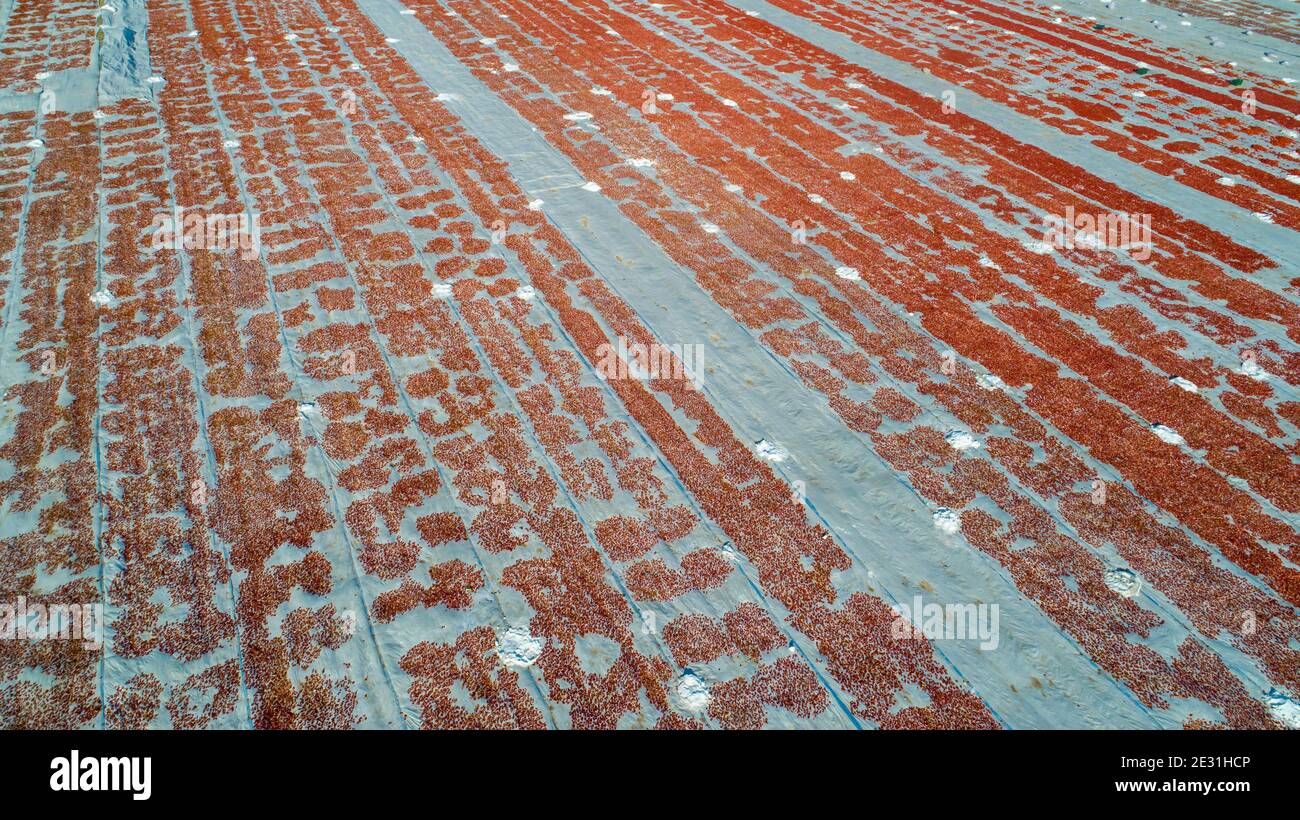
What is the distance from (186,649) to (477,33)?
628 centimetres

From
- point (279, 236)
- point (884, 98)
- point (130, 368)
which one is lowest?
point (130, 368)

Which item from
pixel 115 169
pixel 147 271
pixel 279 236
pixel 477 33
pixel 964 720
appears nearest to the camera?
pixel 964 720

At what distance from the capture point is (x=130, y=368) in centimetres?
309

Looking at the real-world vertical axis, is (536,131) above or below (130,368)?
above

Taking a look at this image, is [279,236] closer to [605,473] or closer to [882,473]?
[605,473]

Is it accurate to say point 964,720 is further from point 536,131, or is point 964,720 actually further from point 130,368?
point 536,131

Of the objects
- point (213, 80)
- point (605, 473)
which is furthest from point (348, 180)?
point (605, 473)

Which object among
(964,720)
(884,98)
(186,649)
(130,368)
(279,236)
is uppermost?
(884,98)

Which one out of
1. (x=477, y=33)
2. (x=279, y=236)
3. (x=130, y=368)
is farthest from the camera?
(x=477, y=33)

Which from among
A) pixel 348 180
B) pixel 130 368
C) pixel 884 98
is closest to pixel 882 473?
pixel 130 368
